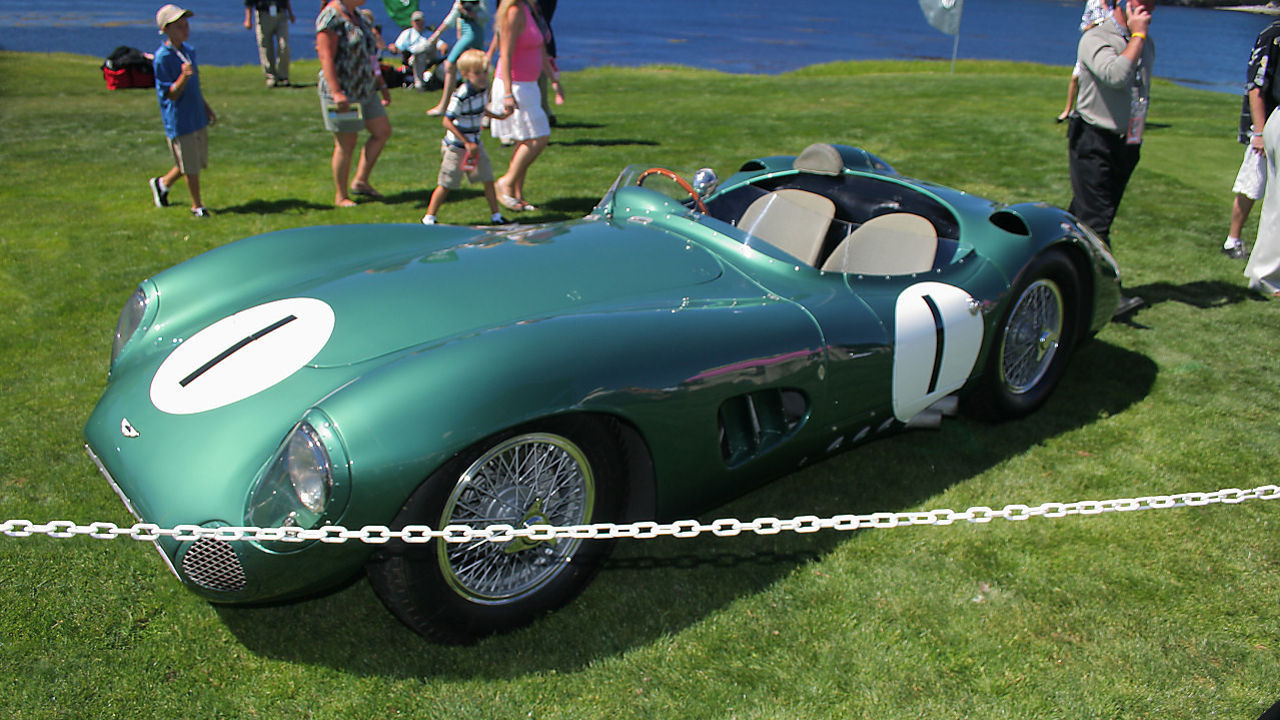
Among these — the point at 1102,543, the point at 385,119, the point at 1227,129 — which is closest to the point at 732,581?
the point at 1102,543

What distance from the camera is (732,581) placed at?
3.27m

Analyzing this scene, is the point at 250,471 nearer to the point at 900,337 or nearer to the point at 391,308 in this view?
the point at 391,308

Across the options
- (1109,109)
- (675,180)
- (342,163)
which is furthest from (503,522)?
(342,163)

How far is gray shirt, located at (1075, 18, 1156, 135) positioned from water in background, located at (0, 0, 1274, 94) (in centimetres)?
147

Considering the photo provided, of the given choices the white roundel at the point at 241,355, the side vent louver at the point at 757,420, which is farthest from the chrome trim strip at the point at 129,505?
the side vent louver at the point at 757,420

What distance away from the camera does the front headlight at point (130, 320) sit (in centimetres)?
346

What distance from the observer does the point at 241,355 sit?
301cm

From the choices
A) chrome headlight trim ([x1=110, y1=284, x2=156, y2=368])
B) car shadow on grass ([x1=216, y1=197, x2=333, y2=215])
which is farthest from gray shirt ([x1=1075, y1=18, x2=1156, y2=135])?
car shadow on grass ([x1=216, y1=197, x2=333, y2=215])

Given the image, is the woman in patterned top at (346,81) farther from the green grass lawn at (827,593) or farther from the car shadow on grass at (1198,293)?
the car shadow on grass at (1198,293)

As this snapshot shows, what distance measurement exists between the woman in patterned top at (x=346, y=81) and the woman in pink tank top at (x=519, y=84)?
38.5 inches

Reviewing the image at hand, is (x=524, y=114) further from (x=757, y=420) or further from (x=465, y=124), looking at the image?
(x=757, y=420)

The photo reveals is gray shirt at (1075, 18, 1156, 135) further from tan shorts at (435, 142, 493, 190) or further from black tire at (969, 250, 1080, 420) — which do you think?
tan shorts at (435, 142, 493, 190)

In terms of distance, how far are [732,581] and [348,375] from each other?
1.53 metres

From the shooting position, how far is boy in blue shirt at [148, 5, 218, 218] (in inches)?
269
